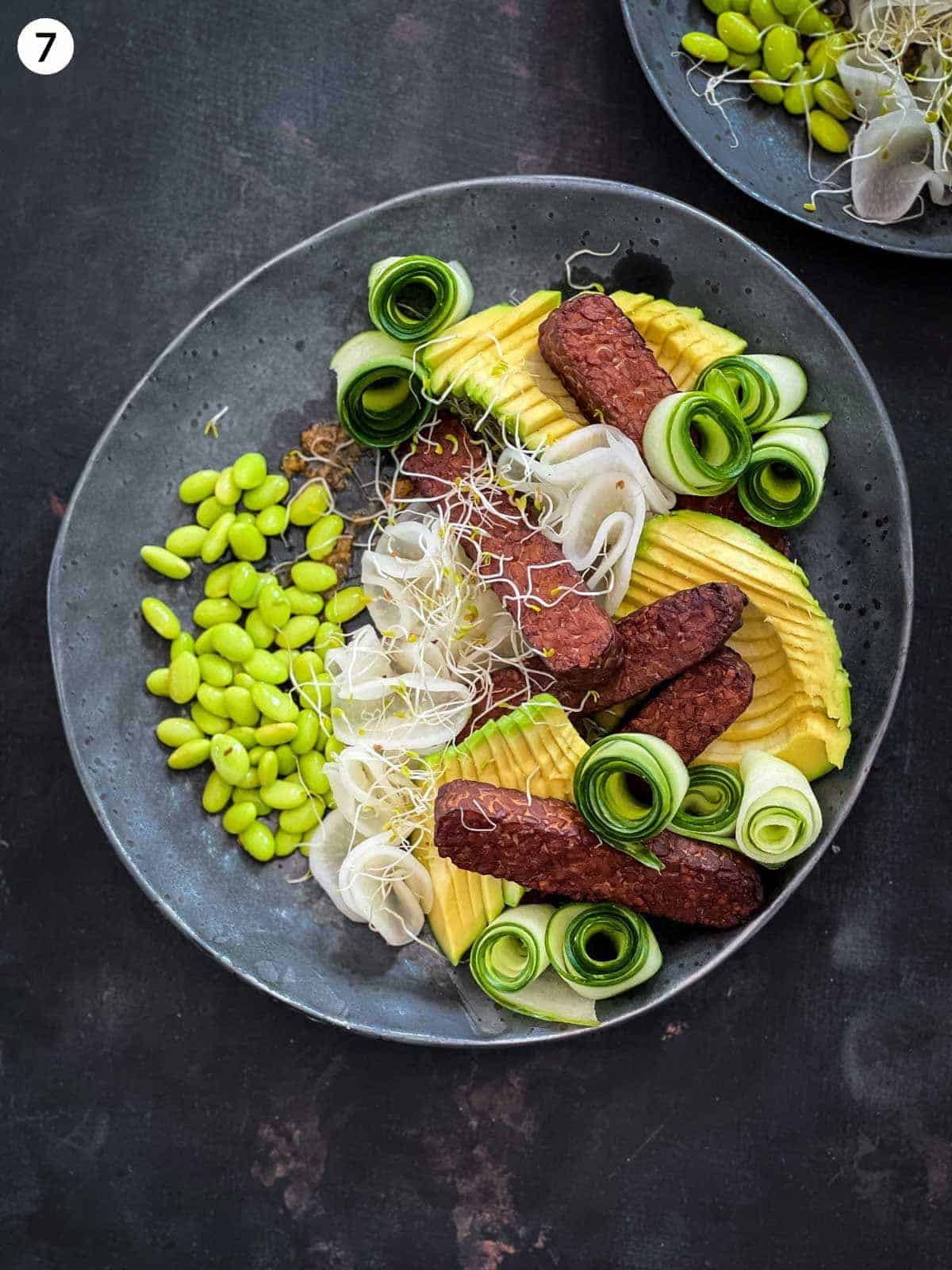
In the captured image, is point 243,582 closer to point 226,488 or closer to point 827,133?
point 226,488

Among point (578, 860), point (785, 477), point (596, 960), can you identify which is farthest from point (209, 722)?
point (785, 477)

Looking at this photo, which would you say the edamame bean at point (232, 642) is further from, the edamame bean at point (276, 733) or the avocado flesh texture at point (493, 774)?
the avocado flesh texture at point (493, 774)

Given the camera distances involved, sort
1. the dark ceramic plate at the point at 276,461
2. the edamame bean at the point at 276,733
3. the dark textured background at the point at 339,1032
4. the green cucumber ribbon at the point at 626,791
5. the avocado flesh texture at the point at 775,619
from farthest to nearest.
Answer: the dark textured background at the point at 339,1032
the edamame bean at the point at 276,733
the dark ceramic plate at the point at 276,461
the avocado flesh texture at the point at 775,619
the green cucumber ribbon at the point at 626,791

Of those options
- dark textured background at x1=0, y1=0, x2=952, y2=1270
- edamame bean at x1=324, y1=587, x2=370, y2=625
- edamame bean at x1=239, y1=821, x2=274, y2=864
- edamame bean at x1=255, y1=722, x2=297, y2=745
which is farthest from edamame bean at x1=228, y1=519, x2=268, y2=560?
edamame bean at x1=239, y1=821, x2=274, y2=864

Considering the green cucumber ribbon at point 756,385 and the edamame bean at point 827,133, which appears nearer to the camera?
the green cucumber ribbon at point 756,385

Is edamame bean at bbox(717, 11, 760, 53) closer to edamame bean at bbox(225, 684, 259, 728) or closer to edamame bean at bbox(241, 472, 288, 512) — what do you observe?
edamame bean at bbox(241, 472, 288, 512)

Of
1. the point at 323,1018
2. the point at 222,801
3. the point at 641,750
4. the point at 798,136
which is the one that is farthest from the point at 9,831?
the point at 798,136

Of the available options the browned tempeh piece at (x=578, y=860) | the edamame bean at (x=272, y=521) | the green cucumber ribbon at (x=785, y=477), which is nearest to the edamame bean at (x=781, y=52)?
the green cucumber ribbon at (x=785, y=477)
